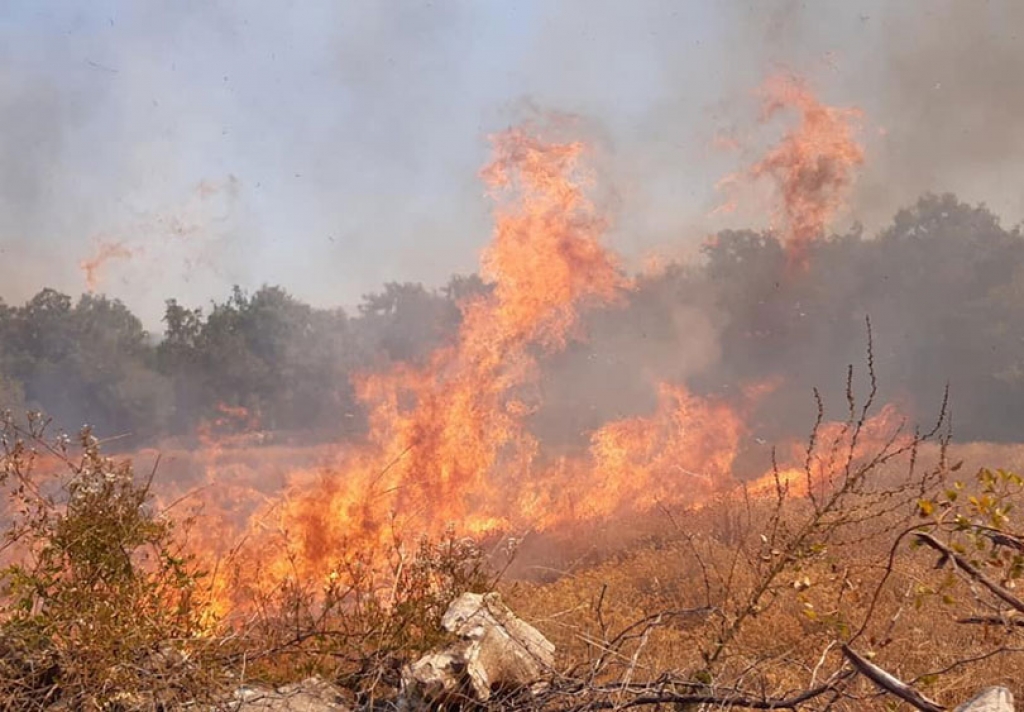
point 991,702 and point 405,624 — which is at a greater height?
point 991,702

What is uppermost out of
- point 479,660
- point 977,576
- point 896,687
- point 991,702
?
point 977,576

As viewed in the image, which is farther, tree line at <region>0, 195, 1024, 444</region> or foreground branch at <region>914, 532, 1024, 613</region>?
tree line at <region>0, 195, 1024, 444</region>

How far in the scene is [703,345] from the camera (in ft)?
86.7

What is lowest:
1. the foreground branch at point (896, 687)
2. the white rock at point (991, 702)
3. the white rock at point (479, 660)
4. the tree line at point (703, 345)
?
the white rock at point (479, 660)

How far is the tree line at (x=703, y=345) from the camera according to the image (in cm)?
2420

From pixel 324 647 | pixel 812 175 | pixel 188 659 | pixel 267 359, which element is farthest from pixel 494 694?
pixel 267 359

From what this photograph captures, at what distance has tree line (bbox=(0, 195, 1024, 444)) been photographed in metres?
24.2

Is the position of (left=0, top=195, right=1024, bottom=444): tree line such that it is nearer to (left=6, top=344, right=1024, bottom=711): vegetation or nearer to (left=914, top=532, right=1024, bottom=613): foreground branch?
(left=6, top=344, right=1024, bottom=711): vegetation

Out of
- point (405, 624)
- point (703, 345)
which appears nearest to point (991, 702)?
point (405, 624)

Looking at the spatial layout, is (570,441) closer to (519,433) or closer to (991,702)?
(519,433)

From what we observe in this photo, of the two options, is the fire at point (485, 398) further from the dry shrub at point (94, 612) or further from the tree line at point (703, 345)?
the dry shrub at point (94, 612)

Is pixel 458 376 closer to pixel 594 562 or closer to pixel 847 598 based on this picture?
pixel 594 562

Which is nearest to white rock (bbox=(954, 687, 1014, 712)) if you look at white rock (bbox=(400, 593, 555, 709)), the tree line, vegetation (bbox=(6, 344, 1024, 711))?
vegetation (bbox=(6, 344, 1024, 711))

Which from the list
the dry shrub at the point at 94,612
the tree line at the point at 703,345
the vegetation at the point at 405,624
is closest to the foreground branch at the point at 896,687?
the vegetation at the point at 405,624
